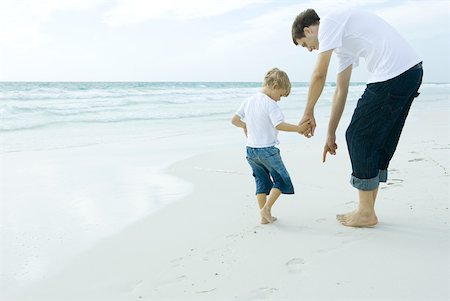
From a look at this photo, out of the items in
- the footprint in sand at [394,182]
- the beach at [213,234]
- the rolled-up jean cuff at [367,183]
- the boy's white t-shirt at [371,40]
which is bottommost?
the beach at [213,234]

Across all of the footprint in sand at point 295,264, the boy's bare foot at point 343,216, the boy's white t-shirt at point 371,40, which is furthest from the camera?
the boy's bare foot at point 343,216

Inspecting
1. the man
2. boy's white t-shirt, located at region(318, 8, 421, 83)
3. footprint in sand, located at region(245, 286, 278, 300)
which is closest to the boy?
the man

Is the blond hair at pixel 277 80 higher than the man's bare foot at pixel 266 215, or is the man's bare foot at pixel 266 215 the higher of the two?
the blond hair at pixel 277 80

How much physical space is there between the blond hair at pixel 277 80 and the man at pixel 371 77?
0.36 m

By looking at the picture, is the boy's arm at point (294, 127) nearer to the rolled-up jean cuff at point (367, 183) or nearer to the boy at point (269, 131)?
the boy at point (269, 131)

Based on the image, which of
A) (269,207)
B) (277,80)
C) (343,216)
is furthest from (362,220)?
(277,80)

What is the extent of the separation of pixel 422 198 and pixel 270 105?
157 centimetres

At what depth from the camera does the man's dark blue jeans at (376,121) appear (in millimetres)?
3104

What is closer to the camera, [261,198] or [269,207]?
[269,207]

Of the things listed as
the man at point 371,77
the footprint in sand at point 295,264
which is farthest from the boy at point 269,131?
the footprint in sand at point 295,264

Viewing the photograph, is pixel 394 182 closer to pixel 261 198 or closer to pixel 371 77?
pixel 261 198

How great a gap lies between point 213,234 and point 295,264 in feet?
2.62

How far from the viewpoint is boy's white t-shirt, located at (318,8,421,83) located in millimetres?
3080

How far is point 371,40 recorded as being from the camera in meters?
3.14
